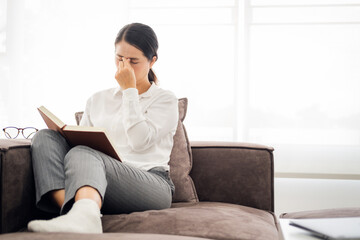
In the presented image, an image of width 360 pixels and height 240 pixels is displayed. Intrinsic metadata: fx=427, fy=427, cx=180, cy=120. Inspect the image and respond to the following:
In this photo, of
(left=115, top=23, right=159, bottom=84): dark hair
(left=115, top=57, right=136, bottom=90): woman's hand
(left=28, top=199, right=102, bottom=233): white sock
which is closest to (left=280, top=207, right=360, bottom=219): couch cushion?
(left=28, top=199, right=102, bottom=233): white sock

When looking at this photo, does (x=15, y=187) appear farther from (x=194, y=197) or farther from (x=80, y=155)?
(x=194, y=197)

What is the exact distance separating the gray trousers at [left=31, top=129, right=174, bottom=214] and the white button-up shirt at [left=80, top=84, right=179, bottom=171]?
157 millimetres

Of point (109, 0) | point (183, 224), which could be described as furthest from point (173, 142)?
point (109, 0)

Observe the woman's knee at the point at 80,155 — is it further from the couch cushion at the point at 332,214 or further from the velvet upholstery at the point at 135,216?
the couch cushion at the point at 332,214

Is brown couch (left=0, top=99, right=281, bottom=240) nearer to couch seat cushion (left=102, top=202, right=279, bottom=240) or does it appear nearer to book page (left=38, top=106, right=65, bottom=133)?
couch seat cushion (left=102, top=202, right=279, bottom=240)

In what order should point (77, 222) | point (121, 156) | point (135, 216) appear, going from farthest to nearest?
point (121, 156) → point (135, 216) → point (77, 222)

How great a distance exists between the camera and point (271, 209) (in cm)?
186

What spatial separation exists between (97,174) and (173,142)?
0.65 metres

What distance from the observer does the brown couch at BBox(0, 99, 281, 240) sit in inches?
48.2

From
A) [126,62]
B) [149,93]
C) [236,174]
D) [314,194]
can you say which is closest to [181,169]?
[236,174]

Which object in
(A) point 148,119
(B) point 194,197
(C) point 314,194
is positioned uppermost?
(A) point 148,119

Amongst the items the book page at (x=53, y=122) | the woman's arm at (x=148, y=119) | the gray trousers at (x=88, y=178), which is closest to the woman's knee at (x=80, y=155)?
the gray trousers at (x=88, y=178)

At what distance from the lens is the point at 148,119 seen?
1.76m

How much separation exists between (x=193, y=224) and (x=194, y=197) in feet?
1.83
